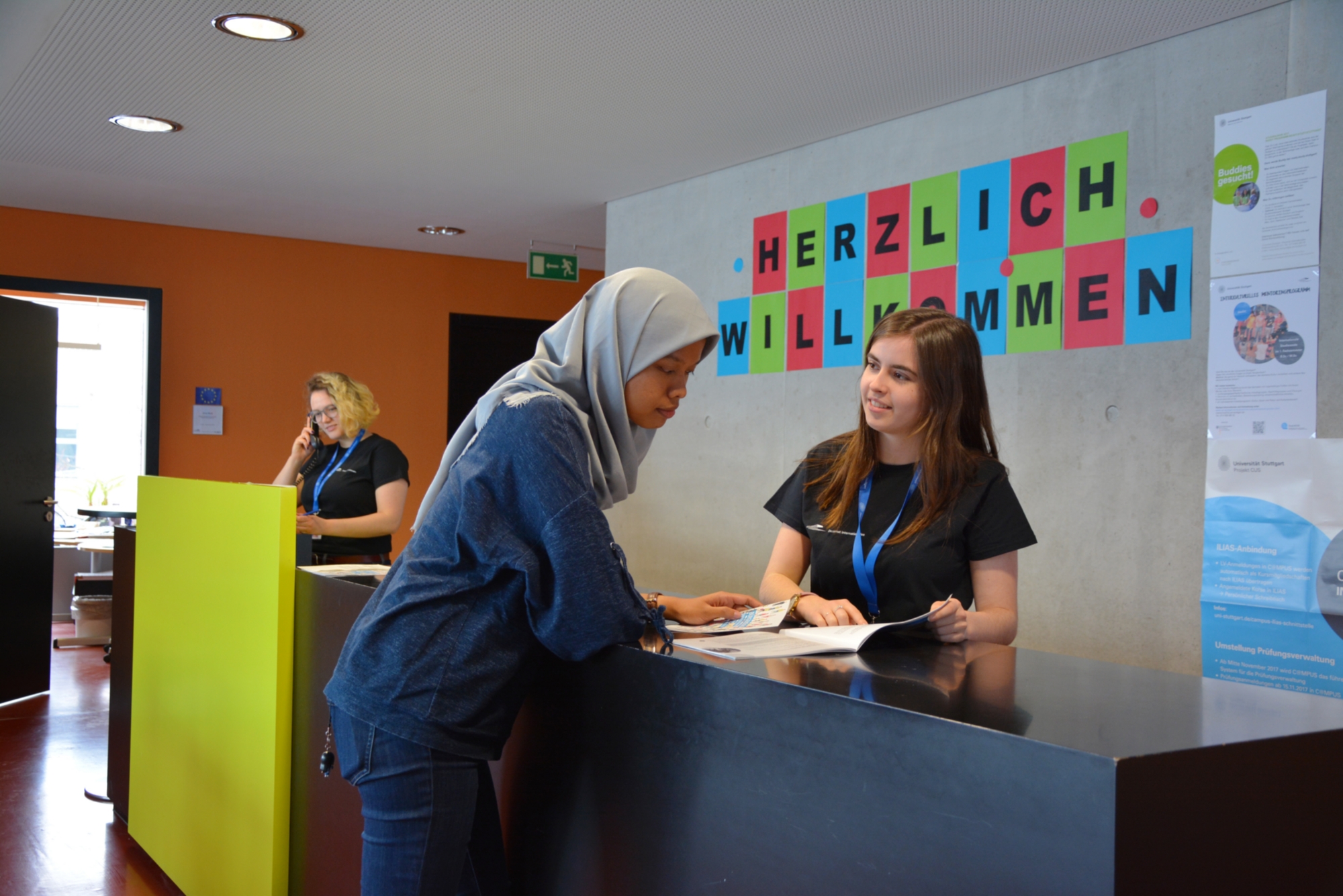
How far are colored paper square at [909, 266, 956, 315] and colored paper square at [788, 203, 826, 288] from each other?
1.78 ft

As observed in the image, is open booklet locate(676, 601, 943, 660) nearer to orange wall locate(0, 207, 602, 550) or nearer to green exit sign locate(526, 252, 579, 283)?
green exit sign locate(526, 252, 579, 283)

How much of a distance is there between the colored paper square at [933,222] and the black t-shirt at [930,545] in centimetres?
237

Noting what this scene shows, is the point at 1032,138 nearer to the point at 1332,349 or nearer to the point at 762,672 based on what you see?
the point at 1332,349

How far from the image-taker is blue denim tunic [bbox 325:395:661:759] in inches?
56.4

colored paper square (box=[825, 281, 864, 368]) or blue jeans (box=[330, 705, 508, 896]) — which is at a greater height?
colored paper square (box=[825, 281, 864, 368])

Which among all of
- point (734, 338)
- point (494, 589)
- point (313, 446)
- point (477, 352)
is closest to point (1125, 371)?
point (734, 338)

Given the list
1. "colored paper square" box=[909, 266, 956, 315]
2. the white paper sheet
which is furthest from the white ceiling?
the white paper sheet

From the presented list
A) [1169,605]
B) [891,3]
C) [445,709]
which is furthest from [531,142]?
[445,709]

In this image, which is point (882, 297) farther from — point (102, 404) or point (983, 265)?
point (102, 404)

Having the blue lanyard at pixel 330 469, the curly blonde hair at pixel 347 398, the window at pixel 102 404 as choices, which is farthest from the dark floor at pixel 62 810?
the window at pixel 102 404

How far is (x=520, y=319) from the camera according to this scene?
8.59 metres

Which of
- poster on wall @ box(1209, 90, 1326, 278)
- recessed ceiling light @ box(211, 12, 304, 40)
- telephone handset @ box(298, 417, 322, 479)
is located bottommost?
telephone handset @ box(298, 417, 322, 479)

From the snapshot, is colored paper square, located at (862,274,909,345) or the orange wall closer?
colored paper square, located at (862,274,909,345)

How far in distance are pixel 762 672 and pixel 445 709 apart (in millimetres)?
472
